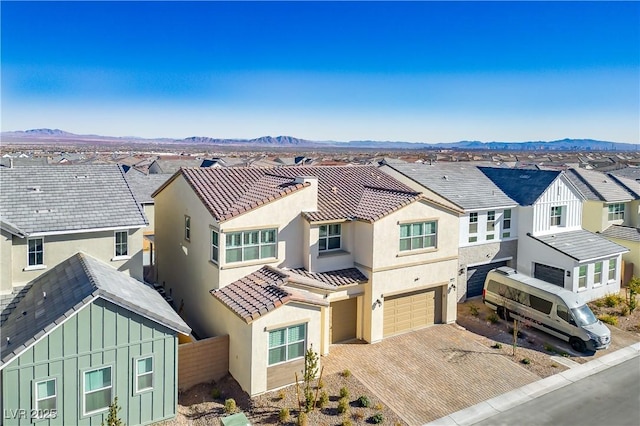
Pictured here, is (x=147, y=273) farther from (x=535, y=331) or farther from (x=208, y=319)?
(x=535, y=331)

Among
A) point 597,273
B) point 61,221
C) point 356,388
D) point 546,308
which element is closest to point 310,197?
point 356,388

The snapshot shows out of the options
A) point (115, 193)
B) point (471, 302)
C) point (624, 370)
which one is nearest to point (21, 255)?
point (115, 193)

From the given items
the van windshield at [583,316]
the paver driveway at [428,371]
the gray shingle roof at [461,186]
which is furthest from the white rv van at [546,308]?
the gray shingle roof at [461,186]

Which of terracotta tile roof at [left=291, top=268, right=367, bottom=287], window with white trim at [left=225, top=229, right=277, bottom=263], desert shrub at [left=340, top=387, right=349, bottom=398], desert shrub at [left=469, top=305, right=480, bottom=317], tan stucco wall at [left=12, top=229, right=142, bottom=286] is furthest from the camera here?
desert shrub at [left=469, top=305, right=480, bottom=317]

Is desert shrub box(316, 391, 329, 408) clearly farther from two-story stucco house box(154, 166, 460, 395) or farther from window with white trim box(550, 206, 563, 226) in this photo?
window with white trim box(550, 206, 563, 226)

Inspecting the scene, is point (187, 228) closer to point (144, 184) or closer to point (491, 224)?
point (491, 224)

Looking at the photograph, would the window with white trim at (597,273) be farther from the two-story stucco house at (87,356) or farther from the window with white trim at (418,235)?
the two-story stucco house at (87,356)

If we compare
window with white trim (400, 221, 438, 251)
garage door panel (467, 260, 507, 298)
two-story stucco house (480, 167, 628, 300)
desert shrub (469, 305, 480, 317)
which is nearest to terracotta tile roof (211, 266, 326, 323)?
window with white trim (400, 221, 438, 251)
